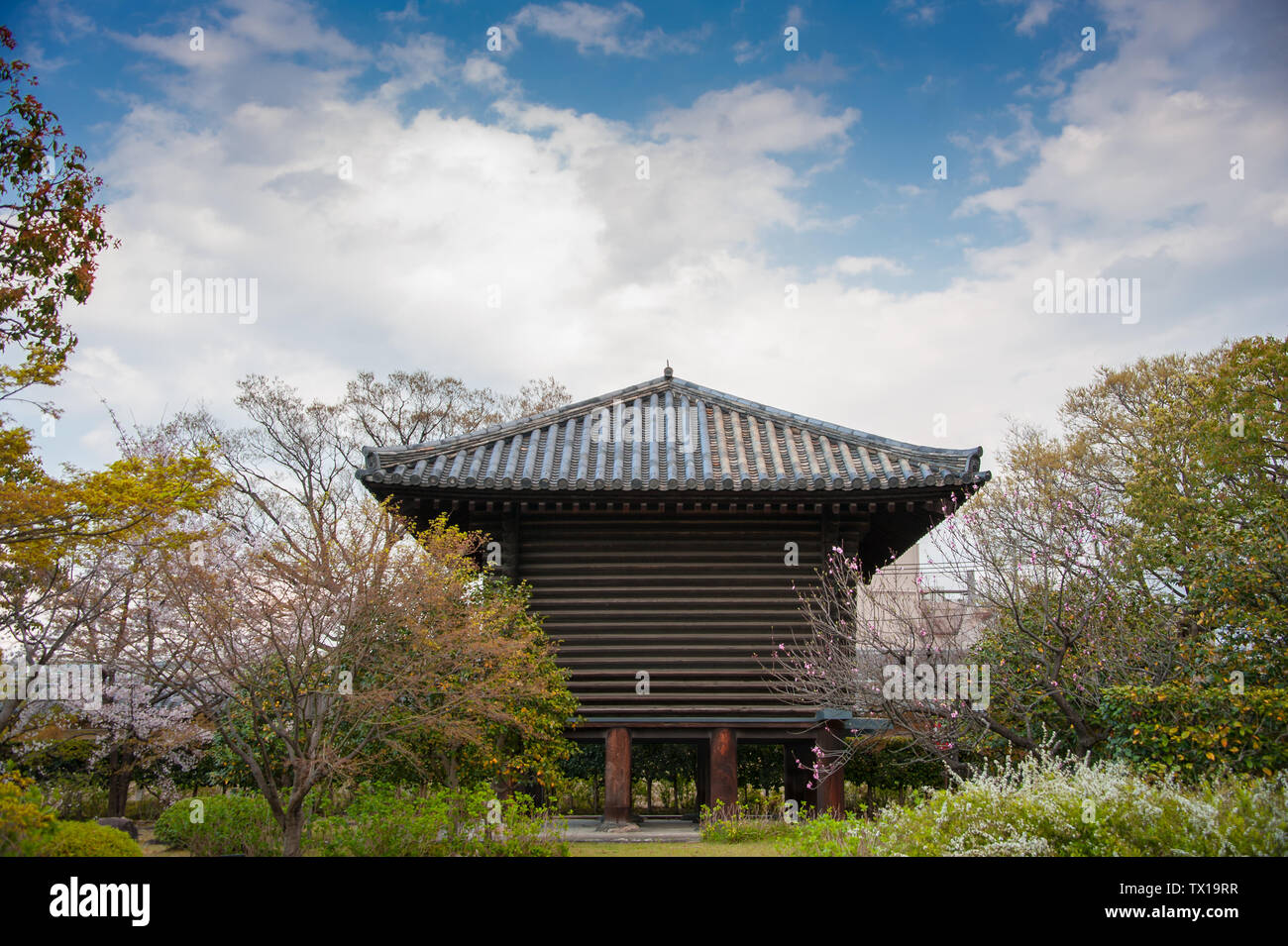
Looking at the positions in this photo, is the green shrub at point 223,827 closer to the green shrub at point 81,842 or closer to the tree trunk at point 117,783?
the green shrub at point 81,842

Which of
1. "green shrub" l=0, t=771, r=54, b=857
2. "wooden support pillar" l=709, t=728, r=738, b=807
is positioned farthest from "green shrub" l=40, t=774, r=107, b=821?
"wooden support pillar" l=709, t=728, r=738, b=807

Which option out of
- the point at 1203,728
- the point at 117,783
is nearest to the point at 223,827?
the point at 117,783

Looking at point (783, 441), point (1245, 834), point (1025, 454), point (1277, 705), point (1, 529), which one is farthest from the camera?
point (1025, 454)

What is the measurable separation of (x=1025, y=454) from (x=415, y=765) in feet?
73.1

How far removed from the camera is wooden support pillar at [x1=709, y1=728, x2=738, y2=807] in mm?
12438

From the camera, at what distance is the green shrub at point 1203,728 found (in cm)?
909

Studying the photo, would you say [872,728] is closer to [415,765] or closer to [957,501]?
[957,501]

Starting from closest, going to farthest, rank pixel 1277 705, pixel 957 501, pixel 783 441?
1. pixel 1277 705
2. pixel 957 501
3. pixel 783 441

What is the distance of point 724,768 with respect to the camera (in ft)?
41.0

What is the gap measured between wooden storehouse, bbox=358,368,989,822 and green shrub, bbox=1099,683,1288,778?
3607 mm

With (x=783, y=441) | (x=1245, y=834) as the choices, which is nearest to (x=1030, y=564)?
(x=783, y=441)
